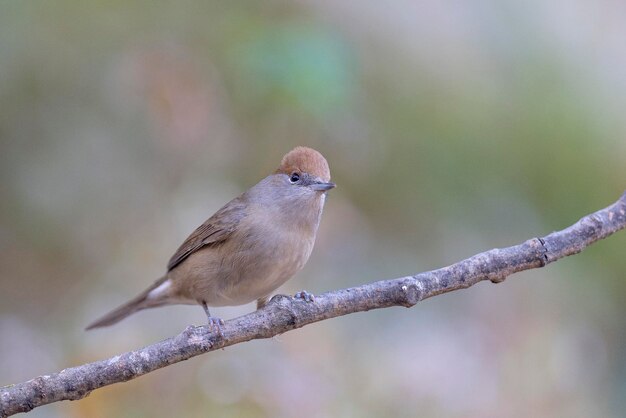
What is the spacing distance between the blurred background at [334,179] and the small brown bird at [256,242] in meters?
0.43

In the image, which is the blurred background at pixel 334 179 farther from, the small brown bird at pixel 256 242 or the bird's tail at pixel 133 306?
the small brown bird at pixel 256 242

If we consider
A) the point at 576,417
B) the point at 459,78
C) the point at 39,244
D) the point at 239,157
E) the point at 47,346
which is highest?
the point at 459,78

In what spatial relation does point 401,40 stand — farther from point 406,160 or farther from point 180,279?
point 180,279

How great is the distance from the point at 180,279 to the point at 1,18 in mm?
2245

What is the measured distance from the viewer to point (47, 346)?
4570 mm

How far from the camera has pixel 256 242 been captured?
159 inches

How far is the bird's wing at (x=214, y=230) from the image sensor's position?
4.29 meters

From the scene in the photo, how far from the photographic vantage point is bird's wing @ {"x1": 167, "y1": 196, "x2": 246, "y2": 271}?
4293 millimetres

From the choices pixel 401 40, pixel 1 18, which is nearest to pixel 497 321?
pixel 401 40

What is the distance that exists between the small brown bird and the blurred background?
0.43 meters

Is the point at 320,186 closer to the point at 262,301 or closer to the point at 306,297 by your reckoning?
the point at 262,301

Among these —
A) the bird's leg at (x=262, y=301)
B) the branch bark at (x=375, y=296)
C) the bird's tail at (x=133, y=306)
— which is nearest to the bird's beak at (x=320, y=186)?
the bird's leg at (x=262, y=301)

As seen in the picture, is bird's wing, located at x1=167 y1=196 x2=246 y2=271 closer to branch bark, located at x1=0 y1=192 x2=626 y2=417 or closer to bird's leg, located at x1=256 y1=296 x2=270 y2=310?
bird's leg, located at x1=256 y1=296 x2=270 y2=310

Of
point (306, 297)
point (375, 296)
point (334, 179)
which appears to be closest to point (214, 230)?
point (334, 179)
